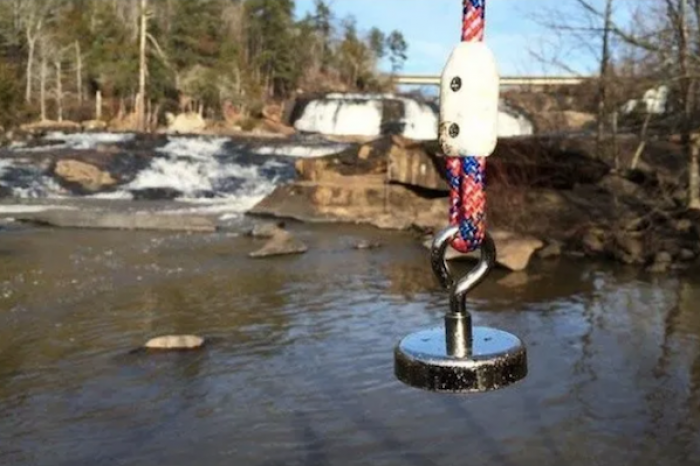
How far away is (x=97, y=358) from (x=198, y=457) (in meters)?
2.78

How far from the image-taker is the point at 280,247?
14758 millimetres

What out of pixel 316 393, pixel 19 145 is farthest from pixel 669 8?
pixel 19 145

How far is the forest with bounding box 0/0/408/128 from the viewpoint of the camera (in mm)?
46750

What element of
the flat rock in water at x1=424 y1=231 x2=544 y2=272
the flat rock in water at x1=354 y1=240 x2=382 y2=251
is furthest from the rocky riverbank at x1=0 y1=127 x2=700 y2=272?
the flat rock in water at x1=354 y1=240 x2=382 y2=251

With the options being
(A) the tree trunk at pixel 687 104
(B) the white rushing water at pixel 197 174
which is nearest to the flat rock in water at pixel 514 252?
(A) the tree trunk at pixel 687 104

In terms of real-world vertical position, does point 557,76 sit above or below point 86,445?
above

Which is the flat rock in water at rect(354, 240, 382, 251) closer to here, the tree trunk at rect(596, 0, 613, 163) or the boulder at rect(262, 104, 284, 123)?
the tree trunk at rect(596, 0, 613, 163)

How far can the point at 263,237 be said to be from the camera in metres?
16.6

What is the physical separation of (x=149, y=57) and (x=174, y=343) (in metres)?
43.9

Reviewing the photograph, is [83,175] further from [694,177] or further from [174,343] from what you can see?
[174,343]

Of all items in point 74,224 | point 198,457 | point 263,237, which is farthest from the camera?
point 74,224

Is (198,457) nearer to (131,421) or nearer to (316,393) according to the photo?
(131,421)

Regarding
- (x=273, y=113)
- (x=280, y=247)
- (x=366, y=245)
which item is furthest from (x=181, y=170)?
(x=273, y=113)

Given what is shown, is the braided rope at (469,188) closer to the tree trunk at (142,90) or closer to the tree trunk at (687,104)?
the tree trunk at (687,104)
